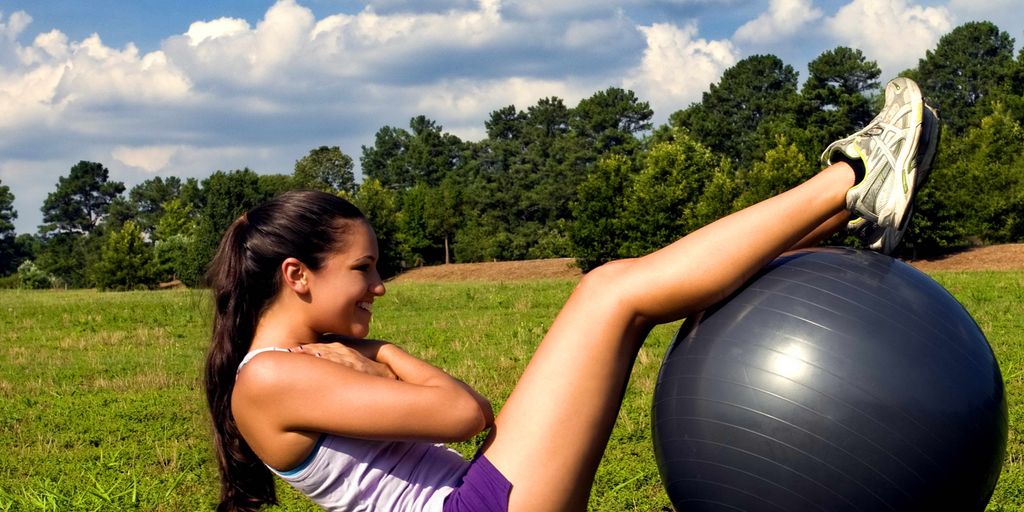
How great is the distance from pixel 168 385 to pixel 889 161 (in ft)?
26.6

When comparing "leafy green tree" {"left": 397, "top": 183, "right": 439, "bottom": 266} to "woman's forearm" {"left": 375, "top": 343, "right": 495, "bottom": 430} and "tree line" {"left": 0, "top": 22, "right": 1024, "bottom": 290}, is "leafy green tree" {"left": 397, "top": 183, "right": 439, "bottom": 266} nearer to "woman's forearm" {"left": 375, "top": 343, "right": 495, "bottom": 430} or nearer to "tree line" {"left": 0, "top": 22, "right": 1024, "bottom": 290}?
"tree line" {"left": 0, "top": 22, "right": 1024, "bottom": 290}

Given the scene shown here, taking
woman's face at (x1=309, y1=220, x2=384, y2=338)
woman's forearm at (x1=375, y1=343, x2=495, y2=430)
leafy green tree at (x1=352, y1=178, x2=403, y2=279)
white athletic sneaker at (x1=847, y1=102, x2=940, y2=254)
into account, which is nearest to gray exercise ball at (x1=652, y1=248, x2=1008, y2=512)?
white athletic sneaker at (x1=847, y1=102, x2=940, y2=254)

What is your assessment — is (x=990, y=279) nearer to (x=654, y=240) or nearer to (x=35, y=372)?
(x=35, y=372)

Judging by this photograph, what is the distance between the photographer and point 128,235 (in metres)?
47.2

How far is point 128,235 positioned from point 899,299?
48.2 metres

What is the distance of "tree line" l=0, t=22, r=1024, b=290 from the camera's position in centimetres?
3541

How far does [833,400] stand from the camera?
128 inches

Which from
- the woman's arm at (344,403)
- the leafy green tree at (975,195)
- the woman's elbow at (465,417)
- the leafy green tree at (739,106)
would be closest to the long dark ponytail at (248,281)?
the woman's arm at (344,403)

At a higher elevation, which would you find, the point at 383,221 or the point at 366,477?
the point at 366,477

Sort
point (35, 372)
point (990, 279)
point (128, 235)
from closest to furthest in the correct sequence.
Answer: point (35, 372) < point (990, 279) < point (128, 235)

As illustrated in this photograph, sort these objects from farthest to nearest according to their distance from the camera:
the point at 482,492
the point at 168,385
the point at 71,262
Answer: the point at 71,262 < the point at 168,385 < the point at 482,492

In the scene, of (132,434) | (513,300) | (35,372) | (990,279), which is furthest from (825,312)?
(990,279)

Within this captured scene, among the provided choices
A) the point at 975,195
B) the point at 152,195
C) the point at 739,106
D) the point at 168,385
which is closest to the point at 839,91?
the point at 975,195

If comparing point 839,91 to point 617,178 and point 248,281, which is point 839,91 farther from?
point 248,281
